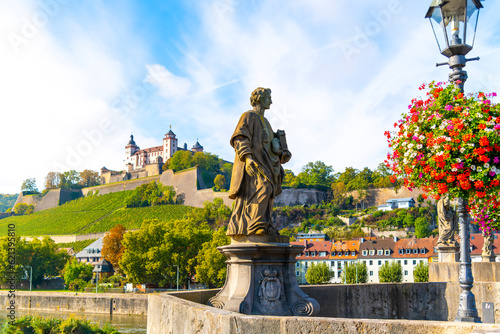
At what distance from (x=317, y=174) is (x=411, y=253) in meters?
63.5

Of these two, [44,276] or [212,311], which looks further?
[44,276]

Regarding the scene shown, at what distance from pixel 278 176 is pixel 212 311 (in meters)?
2.68

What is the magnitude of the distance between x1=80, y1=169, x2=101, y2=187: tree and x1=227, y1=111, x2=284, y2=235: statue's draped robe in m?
132

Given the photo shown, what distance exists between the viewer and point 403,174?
5855 millimetres

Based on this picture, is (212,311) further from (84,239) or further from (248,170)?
(84,239)

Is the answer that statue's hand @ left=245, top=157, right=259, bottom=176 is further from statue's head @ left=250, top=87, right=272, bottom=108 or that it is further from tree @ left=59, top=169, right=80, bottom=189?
tree @ left=59, top=169, right=80, bottom=189

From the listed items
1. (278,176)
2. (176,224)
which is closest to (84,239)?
(176,224)

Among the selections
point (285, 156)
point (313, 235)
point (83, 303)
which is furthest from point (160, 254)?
point (313, 235)

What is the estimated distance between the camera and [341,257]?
64438mm

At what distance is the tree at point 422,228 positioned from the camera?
266 ft

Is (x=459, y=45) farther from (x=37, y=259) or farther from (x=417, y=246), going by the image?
(x=37, y=259)

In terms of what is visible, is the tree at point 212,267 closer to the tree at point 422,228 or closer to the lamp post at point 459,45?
the lamp post at point 459,45

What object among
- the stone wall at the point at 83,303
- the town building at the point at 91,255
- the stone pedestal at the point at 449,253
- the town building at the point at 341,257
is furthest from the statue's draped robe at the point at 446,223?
the town building at the point at 91,255

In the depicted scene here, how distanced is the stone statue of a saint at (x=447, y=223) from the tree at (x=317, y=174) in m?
109
